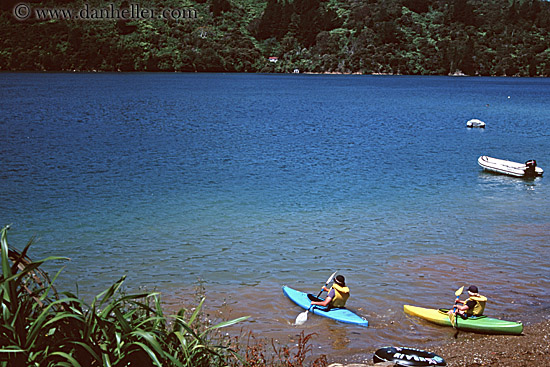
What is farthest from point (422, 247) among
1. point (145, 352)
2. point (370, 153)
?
point (370, 153)

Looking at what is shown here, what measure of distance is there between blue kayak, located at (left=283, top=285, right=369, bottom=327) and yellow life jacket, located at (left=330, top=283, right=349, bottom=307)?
0.41ft

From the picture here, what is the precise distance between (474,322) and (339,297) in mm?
3069

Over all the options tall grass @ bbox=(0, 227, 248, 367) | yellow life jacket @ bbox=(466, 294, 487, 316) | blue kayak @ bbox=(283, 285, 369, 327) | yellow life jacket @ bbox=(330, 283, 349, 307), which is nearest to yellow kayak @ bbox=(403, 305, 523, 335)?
yellow life jacket @ bbox=(466, 294, 487, 316)

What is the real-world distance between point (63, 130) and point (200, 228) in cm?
3437

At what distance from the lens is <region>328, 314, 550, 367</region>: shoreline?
34.7 feet

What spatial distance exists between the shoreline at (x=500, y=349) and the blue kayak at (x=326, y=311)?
153cm

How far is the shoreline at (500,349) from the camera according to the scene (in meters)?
10.6

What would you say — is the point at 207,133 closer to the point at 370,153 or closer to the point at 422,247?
the point at 370,153

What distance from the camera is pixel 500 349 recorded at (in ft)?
37.7

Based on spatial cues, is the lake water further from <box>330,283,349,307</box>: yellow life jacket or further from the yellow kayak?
<box>330,283,349,307</box>: yellow life jacket

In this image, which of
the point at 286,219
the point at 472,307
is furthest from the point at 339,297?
the point at 286,219

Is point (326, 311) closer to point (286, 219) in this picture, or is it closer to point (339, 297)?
point (339, 297)

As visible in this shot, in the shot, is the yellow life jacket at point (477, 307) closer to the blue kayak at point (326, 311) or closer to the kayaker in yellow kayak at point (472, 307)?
the kayaker in yellow kayak at point (472, 307)

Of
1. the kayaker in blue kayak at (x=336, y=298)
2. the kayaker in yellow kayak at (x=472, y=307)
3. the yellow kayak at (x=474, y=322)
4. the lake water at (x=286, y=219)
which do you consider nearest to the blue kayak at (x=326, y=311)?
the kayaker in blue kayak at (x=336, y=298)
